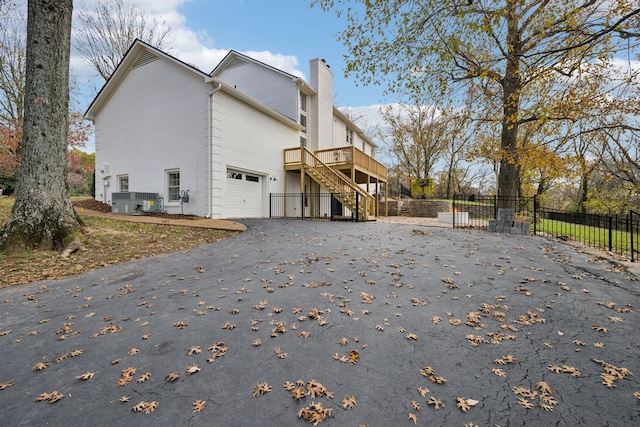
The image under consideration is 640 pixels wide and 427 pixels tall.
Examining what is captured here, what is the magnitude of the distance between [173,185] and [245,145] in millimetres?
3767

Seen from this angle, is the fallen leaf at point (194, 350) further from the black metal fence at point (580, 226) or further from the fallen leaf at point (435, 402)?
the black metal fence at point (580, 226)

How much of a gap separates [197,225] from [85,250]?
3.75 metres

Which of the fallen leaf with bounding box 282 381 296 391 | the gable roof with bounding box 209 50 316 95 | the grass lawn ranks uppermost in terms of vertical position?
the gable roof with bounding box 209 50 316 95

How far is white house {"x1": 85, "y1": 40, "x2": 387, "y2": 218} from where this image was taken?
12.2 m

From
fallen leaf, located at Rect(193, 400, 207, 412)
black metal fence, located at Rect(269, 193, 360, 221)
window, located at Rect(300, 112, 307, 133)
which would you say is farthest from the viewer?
window, located at Rect(300, 112, 307, 133)

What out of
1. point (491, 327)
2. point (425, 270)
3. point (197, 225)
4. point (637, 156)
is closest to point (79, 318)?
point (491, 327)

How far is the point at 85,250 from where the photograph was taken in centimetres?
653

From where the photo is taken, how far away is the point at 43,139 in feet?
21.3

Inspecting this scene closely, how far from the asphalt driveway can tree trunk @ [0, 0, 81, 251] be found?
232 cm

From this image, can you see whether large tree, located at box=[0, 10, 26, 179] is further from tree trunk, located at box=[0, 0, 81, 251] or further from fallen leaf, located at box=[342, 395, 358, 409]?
fallen leaf, located at box=[342, 395, 358, 409]

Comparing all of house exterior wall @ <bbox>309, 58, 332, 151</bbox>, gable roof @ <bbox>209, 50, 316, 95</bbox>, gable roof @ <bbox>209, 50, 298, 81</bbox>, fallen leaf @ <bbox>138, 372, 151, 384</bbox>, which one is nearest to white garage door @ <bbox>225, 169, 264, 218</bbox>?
house exterior wall @ <bbox>309, 58, 332, 151</bbox>

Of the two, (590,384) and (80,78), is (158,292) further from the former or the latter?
(80,78)

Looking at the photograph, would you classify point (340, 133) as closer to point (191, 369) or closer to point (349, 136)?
point (349, 136)

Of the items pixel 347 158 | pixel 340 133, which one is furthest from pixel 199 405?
pixel 340 133
